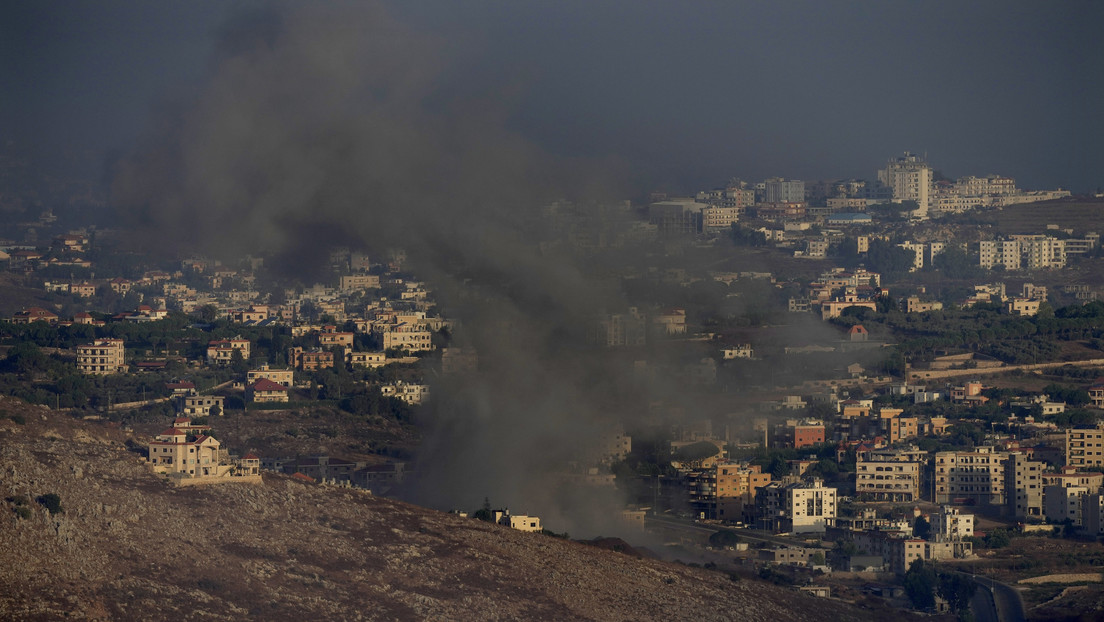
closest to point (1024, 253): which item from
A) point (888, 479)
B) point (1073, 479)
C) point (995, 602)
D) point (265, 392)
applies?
point (265, 392)

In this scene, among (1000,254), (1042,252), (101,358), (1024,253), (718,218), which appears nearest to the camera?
(101,358)

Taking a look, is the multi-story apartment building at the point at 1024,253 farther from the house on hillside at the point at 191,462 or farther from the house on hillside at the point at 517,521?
the house on hillside at the point at 191,462

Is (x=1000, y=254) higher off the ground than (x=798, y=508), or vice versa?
(x=1000, y=254)

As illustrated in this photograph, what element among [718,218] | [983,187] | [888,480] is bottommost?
[888,480]

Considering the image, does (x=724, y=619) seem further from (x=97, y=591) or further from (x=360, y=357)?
(x=360, y=357)

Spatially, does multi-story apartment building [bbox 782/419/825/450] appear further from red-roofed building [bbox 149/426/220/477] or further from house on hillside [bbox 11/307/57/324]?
red-roofed building [bbox 149/426/220/477]

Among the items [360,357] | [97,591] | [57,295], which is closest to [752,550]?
[97,591]

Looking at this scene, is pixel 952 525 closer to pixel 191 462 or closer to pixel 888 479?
pixel 888 479

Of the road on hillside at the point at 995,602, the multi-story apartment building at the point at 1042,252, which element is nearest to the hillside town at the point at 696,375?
the road on hillside at the point at 995,602
